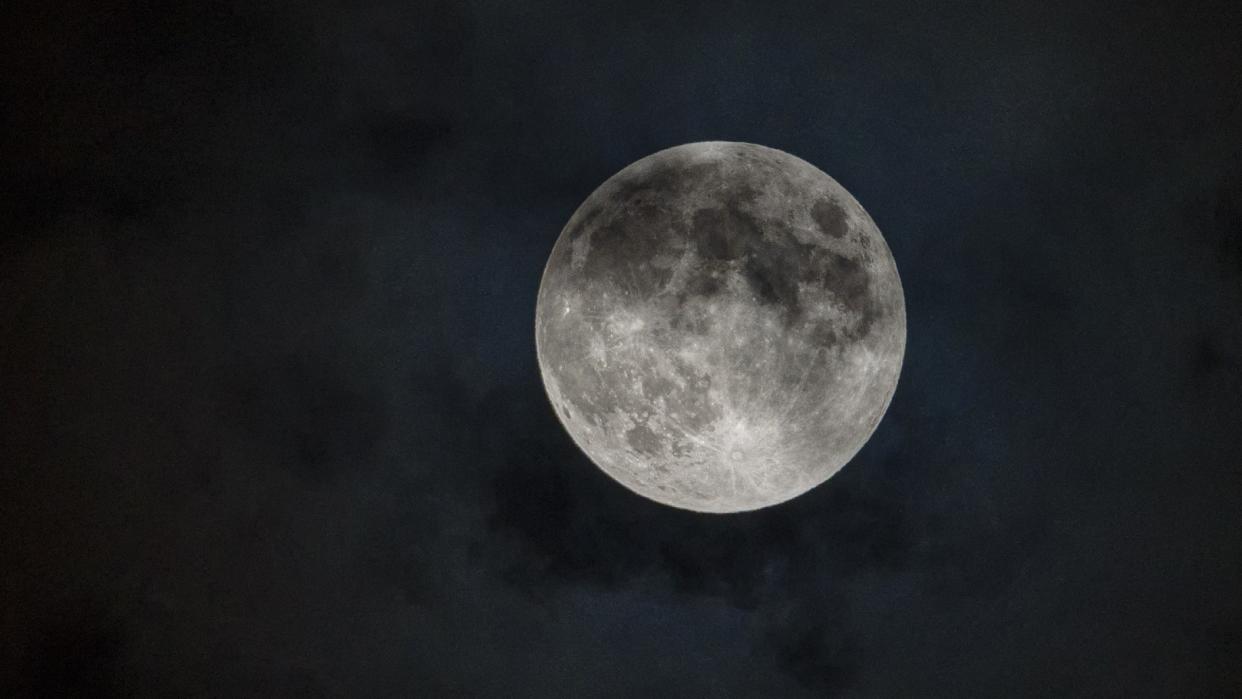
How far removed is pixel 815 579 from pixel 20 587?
10.9 m

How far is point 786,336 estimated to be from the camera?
21.8 feet

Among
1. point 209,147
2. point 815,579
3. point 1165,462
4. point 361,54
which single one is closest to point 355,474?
point 209,147

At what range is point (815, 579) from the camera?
10.9m

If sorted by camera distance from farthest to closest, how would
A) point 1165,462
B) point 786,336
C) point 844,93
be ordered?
1. point 1165,462
2. point 844,93
3. point 786,336

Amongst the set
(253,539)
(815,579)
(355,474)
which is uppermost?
(815,579)

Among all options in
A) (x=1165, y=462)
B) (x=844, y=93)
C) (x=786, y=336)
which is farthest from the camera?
(x=1165, y=462)

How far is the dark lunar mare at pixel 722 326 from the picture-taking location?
6621 mm

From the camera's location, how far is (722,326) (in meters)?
6.52

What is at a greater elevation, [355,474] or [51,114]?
[51,114]

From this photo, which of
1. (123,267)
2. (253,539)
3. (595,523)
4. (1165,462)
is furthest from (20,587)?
(1165,462)

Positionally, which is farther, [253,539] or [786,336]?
[253,539]

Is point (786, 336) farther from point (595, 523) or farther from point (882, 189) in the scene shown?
point (595, 523)

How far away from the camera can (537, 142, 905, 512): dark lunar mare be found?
6621mm

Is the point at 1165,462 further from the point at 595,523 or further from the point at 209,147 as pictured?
the point at 209,147
